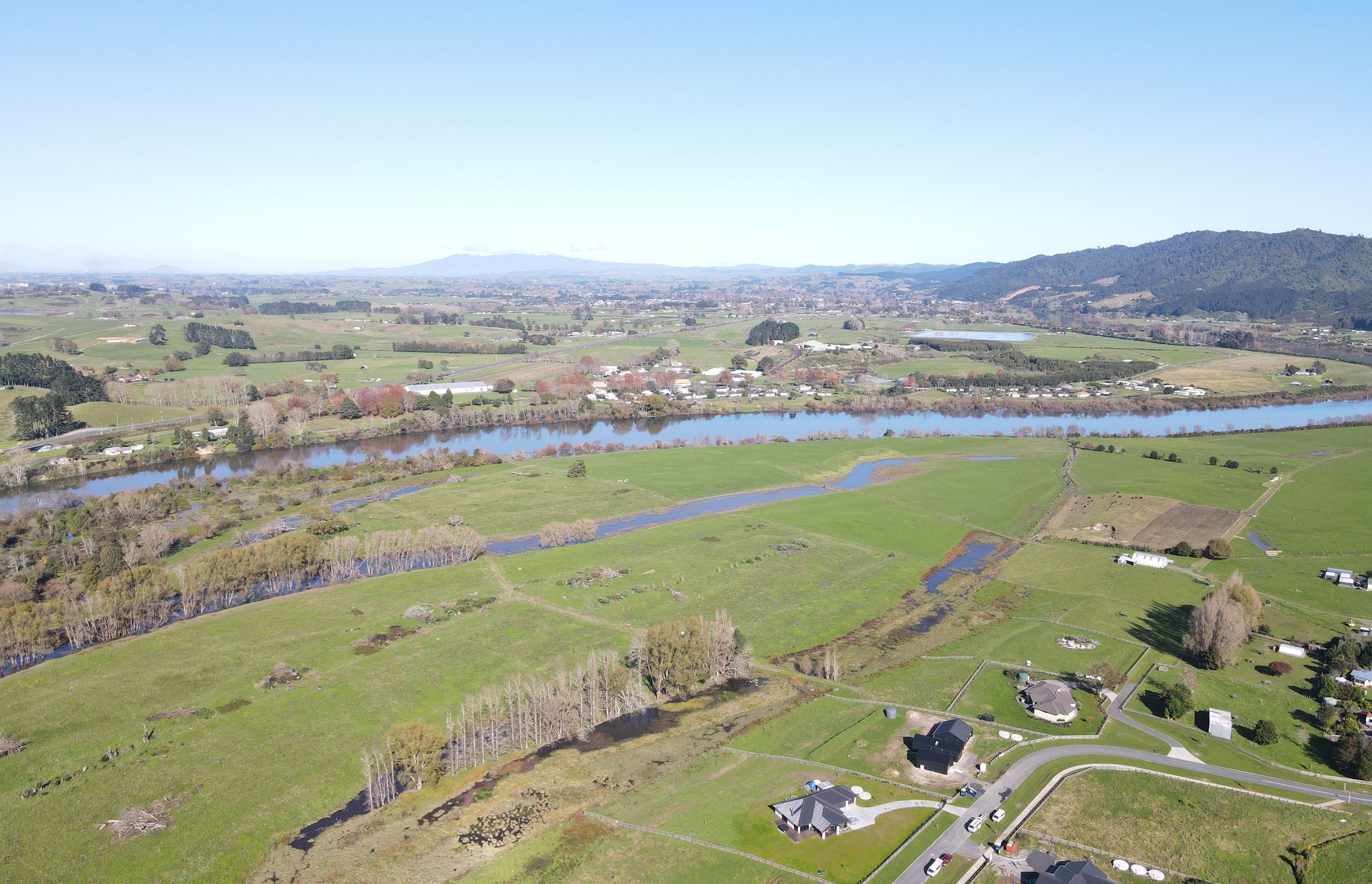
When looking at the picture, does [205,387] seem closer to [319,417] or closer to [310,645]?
[319,417]

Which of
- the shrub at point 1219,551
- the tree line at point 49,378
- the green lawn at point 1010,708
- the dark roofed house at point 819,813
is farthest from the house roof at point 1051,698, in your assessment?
the tree line at point 49,378

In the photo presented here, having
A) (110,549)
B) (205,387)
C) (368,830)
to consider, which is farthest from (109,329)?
(368,830)

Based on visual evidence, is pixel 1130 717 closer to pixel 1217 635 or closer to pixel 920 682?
pixel 1217 635

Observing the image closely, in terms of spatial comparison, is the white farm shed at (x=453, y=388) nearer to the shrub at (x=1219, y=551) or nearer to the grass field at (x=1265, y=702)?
the shrub at (x=1219, y=551)

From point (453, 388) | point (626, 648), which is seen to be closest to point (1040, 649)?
point (626, 648)

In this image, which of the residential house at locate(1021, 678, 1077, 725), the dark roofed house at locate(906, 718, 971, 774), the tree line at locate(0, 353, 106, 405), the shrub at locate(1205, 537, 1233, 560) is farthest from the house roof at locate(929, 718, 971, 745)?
the tree line at locate(0, 353, 106, 405)
